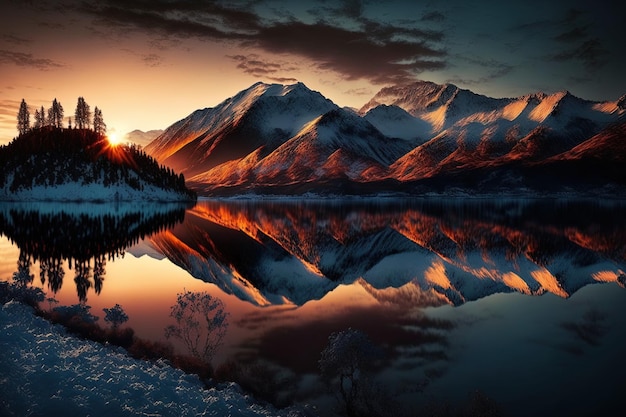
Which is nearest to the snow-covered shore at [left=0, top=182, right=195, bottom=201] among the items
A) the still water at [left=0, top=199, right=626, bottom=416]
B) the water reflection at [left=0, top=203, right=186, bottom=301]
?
the water reflection at [left=0, top=203, right=186, bottom=301]

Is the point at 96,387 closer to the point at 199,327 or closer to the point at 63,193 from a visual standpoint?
the point at 199,327

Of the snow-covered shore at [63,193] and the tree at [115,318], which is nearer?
the tree at [115,318]

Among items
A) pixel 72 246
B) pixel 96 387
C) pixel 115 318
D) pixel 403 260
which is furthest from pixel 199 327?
pixel 72 246

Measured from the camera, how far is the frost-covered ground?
52.7 feet

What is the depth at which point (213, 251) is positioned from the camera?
59.6 metres

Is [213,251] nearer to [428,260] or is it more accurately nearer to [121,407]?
[428,260]

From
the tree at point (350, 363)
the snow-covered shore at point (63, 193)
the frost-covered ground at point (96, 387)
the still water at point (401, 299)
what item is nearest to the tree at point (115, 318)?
the still water at point (401, 299)

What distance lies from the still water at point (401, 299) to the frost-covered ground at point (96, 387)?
3356 mm

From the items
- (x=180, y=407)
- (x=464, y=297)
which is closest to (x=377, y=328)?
(x=464, y=297)

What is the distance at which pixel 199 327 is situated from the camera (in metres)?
27.6

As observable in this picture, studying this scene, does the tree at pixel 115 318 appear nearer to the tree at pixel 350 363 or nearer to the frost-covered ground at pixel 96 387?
the frost-covered ground at pixel 96 387

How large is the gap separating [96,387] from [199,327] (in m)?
10.0

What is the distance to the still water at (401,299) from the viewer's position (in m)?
20.8

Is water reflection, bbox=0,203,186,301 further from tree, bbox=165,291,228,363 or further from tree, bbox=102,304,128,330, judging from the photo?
tree, bbox=165,291,228,363
